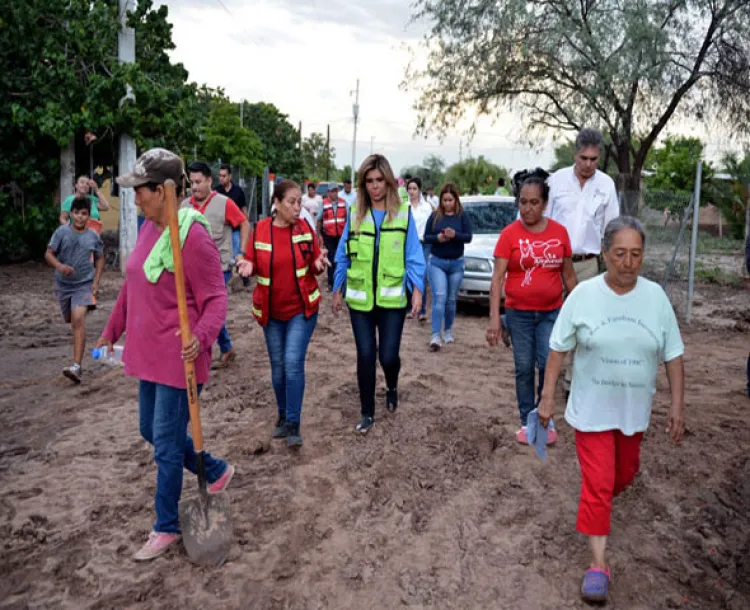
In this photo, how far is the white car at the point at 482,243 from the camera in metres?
11.5

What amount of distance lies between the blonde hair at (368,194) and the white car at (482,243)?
551 cm

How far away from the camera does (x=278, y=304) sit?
5.34 metres

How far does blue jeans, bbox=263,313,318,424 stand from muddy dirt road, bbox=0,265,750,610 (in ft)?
1.18

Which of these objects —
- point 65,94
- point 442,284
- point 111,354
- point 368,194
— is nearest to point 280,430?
point 111,354

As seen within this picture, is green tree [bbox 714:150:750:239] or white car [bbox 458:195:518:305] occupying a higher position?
green tree [bbox 714:150:750:239]

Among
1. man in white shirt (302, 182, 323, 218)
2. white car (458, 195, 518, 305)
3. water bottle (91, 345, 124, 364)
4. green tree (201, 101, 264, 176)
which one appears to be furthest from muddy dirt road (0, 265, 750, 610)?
green tree (201, 101, 264, 176)

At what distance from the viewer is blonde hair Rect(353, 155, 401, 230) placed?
550cm

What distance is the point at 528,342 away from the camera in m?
5.32

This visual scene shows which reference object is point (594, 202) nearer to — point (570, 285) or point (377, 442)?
point (570, 285)

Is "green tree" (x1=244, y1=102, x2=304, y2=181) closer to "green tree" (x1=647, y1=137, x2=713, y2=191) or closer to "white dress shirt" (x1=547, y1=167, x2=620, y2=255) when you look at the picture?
"green tree" (x1=647, y1=137, x2=713, y2=191)

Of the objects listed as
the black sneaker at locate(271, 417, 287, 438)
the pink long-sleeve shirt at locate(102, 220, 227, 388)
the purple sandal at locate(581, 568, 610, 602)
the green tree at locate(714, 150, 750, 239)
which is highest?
the green tree at locate(714, 150, 750, 239)

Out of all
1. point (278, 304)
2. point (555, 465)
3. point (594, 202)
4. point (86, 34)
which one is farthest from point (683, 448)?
point (86, 34)

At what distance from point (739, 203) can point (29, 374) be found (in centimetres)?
2371

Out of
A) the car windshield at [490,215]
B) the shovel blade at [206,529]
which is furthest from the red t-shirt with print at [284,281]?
the car windshield at [490,215]
